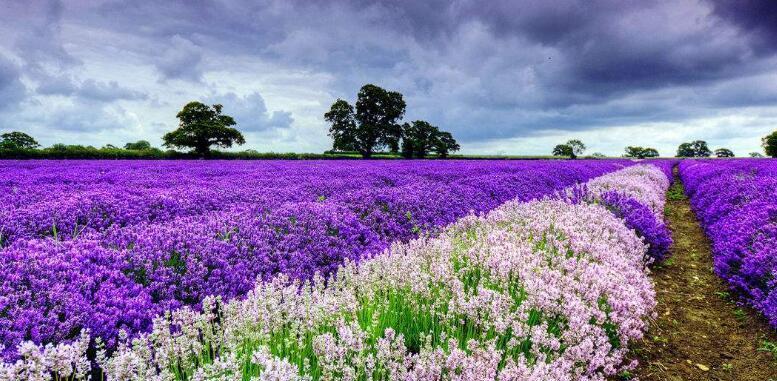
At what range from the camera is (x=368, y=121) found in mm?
47594

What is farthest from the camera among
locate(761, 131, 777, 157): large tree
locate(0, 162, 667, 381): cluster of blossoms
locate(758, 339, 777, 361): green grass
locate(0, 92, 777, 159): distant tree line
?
locate(761, 131, 777, 157): large tree

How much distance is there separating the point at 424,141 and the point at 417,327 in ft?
174

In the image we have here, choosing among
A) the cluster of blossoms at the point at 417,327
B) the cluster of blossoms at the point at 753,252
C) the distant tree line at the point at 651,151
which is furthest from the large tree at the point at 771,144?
the cluster of blossoms at the point at 417,327

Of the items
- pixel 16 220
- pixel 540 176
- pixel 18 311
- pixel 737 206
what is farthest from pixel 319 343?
pixel 540 176

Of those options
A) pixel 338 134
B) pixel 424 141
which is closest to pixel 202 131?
pixel 338 134

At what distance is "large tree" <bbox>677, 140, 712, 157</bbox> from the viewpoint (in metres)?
101

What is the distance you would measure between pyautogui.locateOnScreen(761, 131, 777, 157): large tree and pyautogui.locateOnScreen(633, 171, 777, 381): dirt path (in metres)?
88.4

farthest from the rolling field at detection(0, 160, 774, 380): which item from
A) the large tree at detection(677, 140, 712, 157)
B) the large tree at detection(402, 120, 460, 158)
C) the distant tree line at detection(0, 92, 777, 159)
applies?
the large tree at detection(677, 140, 712, 157)

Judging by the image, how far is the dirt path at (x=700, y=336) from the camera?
387cm

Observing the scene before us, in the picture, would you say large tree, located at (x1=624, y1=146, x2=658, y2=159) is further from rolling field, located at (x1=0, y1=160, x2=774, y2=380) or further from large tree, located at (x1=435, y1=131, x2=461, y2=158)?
rolling field, located at (x1=0, y1=160, x2=774, y2=380)

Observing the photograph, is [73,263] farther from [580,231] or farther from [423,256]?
[580,231]

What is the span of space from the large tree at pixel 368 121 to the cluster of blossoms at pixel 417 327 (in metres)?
40.9

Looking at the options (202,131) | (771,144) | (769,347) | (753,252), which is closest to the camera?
(769,347)

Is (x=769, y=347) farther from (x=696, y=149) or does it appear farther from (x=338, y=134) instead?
(x=696, y=149)
